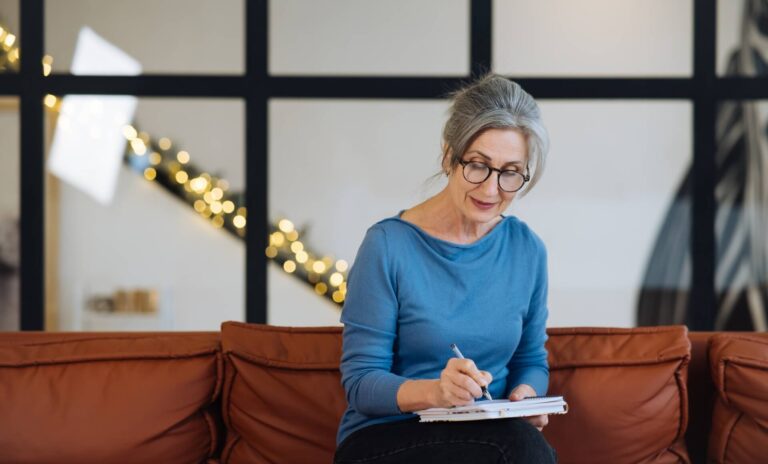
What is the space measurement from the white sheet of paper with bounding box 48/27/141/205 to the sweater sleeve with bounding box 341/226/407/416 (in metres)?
1.91

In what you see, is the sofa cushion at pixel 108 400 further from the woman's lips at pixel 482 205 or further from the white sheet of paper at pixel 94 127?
the white sheet of paper at pixel 94 127

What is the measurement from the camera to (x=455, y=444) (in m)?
1.97

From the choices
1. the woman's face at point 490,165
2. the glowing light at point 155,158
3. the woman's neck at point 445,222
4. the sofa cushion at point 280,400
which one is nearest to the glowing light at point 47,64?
the glowing light at point 155,158

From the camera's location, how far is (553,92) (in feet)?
12.8

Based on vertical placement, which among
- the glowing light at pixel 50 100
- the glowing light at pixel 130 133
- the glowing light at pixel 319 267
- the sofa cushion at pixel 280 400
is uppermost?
the glowing light at pixel 50 100

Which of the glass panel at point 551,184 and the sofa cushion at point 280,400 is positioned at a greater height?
the glass panel at point 551,184

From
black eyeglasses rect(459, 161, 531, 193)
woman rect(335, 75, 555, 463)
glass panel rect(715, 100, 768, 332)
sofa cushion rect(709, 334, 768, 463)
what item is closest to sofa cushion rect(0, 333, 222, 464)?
woman rect(335, 75, 555, 463)

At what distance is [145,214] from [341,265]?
0.76 meters

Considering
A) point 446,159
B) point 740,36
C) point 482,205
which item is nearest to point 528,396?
point 482,205

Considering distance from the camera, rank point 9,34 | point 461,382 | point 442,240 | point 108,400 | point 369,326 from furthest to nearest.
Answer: point 9,34 → point 108,400 → point 442,240 → point 369,326 → point 461,382

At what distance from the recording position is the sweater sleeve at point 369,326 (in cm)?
212

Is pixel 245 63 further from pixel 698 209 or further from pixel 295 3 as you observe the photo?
pixel 698 209

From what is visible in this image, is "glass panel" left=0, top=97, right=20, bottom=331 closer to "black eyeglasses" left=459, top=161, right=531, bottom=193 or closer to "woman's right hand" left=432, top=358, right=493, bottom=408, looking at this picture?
"black eyeglasses" left=459, top=161, right=531, bottom=193

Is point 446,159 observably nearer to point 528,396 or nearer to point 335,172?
point 528,396
